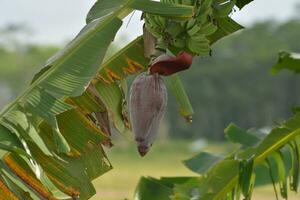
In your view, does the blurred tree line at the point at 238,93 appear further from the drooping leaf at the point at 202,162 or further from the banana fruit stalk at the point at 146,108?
the banana fruit stalk at the point at 146,108

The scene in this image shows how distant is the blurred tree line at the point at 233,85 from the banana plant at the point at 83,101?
28541 millimetres

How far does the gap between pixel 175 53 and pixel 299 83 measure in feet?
99.1

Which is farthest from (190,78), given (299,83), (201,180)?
(201,180)

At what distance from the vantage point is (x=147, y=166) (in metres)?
25.7

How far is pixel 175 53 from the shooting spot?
3.71 feet

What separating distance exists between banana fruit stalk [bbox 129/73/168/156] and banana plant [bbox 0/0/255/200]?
0.08 metres

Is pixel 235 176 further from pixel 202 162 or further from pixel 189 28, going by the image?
pixel 189 28

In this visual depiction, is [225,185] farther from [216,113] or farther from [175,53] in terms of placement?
[216,113]

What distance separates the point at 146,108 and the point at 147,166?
24.8m

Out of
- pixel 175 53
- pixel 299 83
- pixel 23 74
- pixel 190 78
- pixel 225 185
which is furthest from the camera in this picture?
pixel 23 74

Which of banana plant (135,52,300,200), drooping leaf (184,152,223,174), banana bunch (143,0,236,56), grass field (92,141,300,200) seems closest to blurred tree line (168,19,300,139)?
grass field (92,141,300,200)

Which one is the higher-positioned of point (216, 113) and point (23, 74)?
point (23, 74)

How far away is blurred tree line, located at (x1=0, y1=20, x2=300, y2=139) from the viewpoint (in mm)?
31375

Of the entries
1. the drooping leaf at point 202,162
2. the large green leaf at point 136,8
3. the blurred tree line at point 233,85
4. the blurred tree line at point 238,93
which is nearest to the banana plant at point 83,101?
the large green leaf at point 136,8
